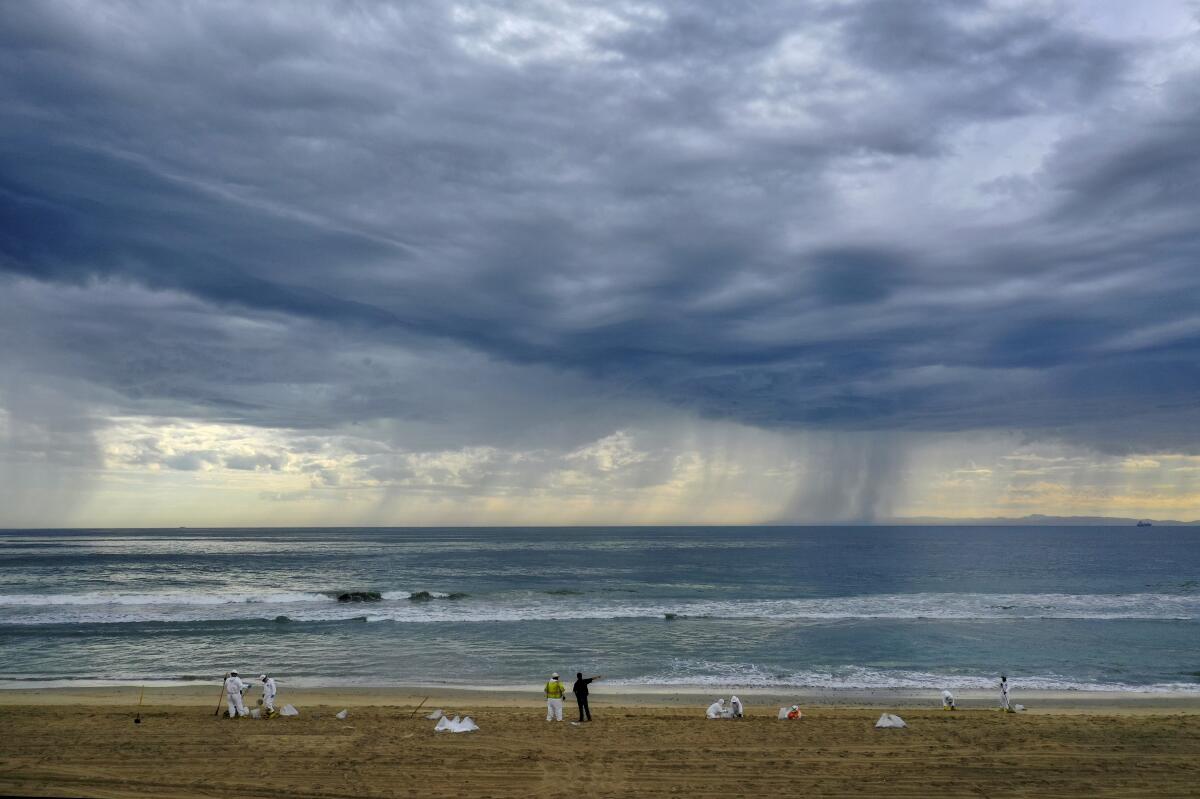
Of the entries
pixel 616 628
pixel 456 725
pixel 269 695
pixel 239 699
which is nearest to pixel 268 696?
pixel 269 695

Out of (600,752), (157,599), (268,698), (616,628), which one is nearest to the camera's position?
(600,752)

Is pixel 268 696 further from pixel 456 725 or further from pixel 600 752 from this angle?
pixel 600 752

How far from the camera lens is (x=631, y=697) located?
909 inches

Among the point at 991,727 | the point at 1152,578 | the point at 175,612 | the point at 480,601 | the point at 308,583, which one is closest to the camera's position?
the point at 991,727

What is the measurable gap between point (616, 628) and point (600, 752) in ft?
65.7

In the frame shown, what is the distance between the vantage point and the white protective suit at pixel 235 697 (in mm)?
19312

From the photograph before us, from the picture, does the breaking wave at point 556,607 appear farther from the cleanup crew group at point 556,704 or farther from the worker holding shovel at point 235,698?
the worker holding shovel at point 235,698

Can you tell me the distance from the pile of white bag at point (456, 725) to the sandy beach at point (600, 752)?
38 cm

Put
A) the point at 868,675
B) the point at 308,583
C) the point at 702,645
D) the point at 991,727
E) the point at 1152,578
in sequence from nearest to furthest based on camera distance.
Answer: the point at 991,727 → the point at 868,675 → the point at 702,645 → the point at 308,583 → the point at 1152,578

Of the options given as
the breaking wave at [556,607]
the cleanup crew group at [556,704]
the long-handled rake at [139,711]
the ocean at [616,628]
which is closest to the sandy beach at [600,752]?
the long-handled rake at [139,711]

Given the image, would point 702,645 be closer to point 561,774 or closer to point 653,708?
point 653,708

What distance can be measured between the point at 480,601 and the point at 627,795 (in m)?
35.5

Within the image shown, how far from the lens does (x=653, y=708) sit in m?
21.1

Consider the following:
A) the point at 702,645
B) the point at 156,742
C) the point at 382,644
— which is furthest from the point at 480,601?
the point at 156,742
